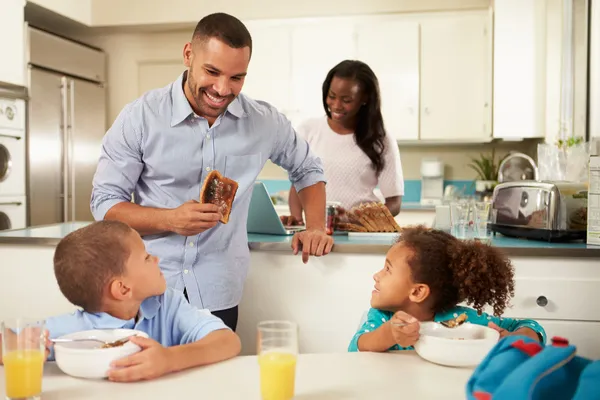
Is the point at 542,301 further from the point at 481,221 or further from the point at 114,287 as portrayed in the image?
the point at 114,287

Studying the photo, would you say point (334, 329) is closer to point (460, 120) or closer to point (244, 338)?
point (244, 338)

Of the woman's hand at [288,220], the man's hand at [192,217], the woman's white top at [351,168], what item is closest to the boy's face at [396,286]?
the man's hand at [192,217]

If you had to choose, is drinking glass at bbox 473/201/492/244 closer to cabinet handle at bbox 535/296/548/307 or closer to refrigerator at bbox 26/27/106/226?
cabinet handle at bbox 535/296/548/307

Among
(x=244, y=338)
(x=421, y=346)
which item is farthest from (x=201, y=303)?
(x=421, y=346)

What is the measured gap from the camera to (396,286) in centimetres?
157

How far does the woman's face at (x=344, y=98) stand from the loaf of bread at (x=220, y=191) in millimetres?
1179

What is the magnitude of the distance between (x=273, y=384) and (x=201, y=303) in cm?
103

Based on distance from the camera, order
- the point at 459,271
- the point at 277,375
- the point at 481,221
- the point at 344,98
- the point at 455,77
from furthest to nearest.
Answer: the point at 455,77
the point at 344,98
the point at 481,221
the point at 459,271
the point at 277,375

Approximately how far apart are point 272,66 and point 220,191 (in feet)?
11.2

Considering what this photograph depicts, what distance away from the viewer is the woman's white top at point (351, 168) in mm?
3258

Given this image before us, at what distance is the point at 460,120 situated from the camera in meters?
5.01

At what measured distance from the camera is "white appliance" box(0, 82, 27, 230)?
4324 millimetres

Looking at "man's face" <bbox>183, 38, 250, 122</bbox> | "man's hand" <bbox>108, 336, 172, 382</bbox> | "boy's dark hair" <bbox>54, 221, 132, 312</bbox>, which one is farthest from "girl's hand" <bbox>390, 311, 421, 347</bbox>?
"man's face" <bbox>183, 38, 250, 122</bbox>

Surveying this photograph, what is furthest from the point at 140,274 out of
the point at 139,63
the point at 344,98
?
the point at 139,63
